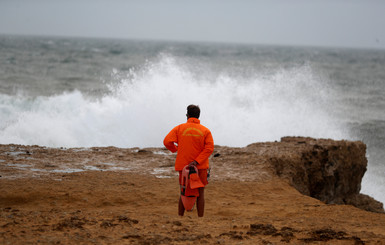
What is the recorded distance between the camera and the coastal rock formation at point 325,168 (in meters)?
7.11

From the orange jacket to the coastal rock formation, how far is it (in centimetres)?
301

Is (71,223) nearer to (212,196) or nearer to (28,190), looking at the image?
(28,190)

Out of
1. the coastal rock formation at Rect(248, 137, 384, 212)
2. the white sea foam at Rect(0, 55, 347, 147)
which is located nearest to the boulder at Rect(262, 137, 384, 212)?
the coastal rock formation at Rect(248, 137, 384, 212)

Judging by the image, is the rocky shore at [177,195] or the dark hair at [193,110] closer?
the rocky shore at [177,195]

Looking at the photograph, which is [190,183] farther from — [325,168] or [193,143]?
[325,168]

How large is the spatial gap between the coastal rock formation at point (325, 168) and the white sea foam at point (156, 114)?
325cm

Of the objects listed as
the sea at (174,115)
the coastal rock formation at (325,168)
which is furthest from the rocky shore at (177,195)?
the sea at (174,115)

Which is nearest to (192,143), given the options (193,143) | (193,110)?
(193,143)

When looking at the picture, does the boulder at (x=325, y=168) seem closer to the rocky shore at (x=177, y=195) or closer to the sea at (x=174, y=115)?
the rocky shore at (x=177, y=195)

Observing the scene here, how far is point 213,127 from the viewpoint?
11180 millimetres

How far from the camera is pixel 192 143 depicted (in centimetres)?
413

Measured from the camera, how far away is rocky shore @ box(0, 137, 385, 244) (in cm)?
358

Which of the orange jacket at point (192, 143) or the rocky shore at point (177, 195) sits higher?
the orange jacket at point (192, 143)

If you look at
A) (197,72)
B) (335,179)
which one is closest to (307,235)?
(335,179)
